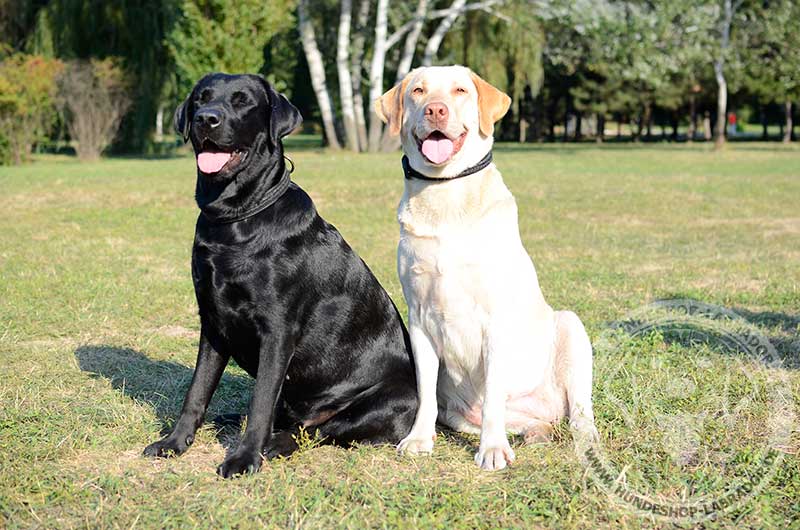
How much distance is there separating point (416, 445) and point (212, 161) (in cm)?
155

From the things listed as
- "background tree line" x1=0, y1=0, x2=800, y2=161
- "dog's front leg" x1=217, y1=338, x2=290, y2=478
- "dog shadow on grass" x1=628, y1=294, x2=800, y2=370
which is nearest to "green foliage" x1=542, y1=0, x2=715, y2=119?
"background tree line" x1=0, y1=0, x2=800, y2=161

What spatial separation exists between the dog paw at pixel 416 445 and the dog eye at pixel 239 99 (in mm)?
1678

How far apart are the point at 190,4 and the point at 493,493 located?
71.7ft

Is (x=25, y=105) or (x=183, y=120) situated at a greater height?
(x=25, y=105)

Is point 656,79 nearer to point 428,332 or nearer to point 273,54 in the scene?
Answer: point 273,54

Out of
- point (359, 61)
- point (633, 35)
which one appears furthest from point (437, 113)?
point (359, 61)

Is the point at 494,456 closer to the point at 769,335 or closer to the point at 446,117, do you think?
the point at 446,117

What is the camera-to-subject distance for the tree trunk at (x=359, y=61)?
29.8m

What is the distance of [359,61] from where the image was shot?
1192 inches

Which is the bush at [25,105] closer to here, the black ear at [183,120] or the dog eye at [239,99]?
the black ear at [183,120]

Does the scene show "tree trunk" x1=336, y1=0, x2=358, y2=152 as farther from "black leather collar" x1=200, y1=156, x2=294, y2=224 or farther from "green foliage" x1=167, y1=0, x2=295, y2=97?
"black leather collar" x1=200, y1=156, x2=294, y2=224

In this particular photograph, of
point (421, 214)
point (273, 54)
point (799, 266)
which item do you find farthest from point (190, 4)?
point (421, 214)

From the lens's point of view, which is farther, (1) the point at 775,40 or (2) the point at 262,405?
(1) the point at 775,40

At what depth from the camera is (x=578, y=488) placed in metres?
3.33
